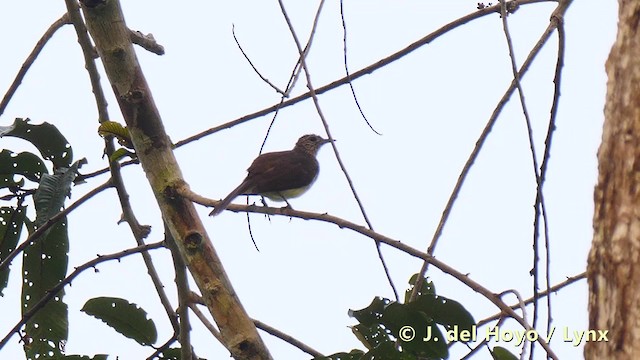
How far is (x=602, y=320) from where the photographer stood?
2248mm

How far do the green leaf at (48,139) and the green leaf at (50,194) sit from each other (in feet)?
0.77

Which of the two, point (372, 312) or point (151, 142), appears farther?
point (151, 142)

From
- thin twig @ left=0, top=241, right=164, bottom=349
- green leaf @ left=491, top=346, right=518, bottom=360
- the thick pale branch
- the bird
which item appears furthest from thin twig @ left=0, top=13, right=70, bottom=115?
green leaf @ left=491, top=346, right=518, bottom=360

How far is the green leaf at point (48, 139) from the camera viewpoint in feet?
15.1

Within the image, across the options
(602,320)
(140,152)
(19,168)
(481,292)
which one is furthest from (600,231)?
(19,168)

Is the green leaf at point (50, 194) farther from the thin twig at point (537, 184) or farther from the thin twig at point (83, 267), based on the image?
the thin twig at point (537, 184)

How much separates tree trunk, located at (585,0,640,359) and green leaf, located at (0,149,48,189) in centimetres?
287

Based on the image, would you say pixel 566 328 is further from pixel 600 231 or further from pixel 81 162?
pixel 81 162

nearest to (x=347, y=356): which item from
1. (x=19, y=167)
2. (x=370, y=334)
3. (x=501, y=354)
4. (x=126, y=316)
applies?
(x=370, y=334)

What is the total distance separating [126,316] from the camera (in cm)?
432

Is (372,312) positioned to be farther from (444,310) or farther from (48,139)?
(48,139)

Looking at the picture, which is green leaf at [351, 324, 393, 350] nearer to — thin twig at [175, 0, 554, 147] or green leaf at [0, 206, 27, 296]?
thin twig at [175, 0, 554, 147]

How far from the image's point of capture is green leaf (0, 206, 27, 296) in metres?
4.66
